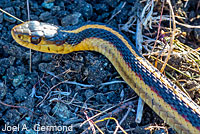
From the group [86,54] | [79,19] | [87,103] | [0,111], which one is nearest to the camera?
[0,111]

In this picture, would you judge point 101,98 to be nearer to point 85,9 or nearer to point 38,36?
point 38,36

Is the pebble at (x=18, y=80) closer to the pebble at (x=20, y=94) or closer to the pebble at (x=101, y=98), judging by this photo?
the pebble at (x=20, y=94)

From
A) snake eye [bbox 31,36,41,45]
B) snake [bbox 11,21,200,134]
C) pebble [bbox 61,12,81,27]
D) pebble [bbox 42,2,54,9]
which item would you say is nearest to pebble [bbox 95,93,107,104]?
snake [bbox 11,21,200,134]

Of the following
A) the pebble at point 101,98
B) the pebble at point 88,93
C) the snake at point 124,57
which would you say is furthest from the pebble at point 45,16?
the pebble at point 101,98

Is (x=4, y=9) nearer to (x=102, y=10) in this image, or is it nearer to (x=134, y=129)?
(x=102, y=10)

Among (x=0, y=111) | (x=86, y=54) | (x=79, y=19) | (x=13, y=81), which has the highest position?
(x=79, y=19)

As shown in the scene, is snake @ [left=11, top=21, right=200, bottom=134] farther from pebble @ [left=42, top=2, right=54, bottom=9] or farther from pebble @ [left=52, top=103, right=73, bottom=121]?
pebble @ [left=52, top=103, right=73, bottom=121]

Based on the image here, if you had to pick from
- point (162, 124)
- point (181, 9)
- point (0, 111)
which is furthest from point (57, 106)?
point (181, 9)
